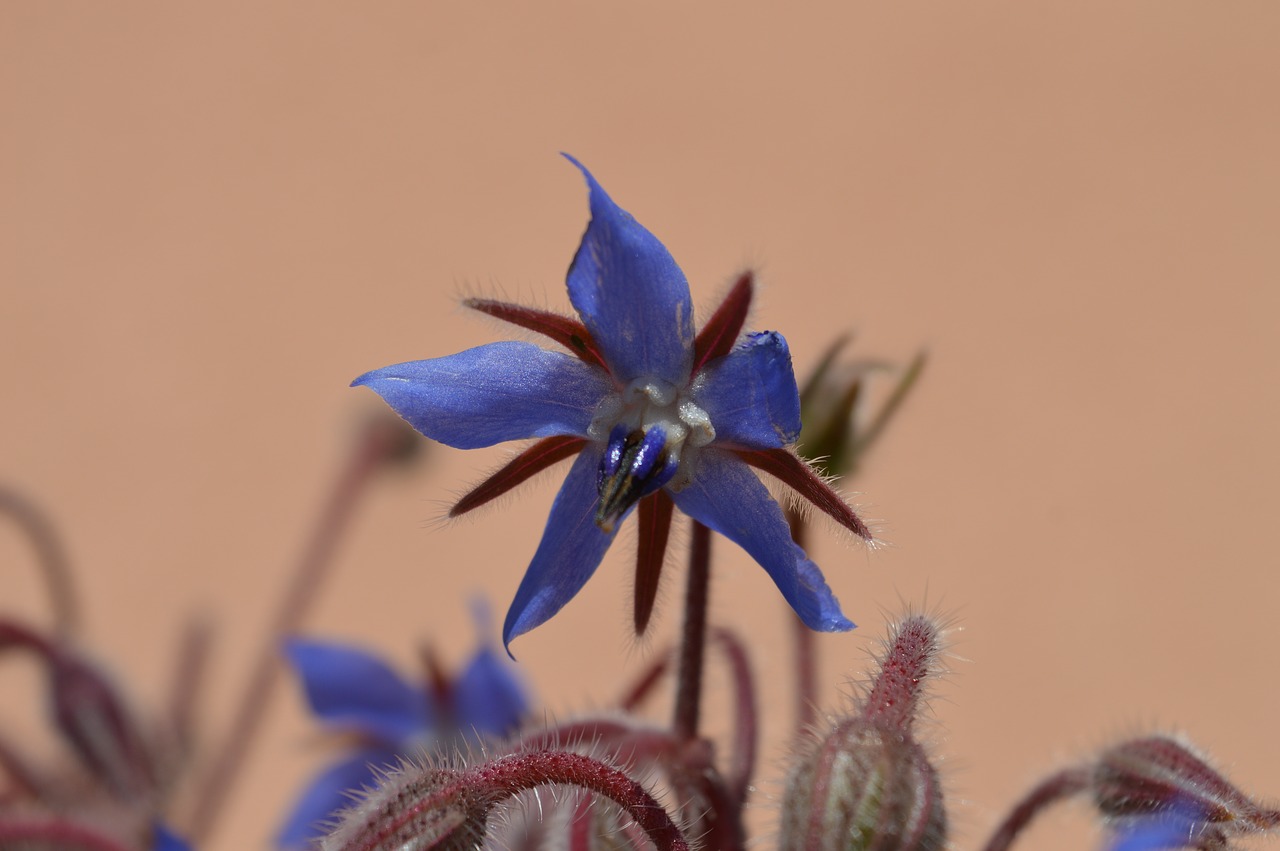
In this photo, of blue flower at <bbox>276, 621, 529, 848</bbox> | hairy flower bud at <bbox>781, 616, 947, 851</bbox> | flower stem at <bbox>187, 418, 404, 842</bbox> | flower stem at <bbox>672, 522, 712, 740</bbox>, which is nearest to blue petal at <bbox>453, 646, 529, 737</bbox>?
blue flower at <bbox>276, 621, 529, 848</bbox>

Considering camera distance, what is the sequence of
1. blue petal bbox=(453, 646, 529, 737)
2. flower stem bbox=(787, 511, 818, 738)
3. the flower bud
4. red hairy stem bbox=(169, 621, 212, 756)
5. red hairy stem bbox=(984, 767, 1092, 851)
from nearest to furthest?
the flower bud → red hairy stem bbox=(984, 767, 1092, 851) → flower stem bbox=(787, 511, 818, 738) → blue petal bbox=(453, 646, 529, 737) → red hairy stem bbox=(169, 621, 212, 756)

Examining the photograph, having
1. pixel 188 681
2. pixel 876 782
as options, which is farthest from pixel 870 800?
pixel 188 681

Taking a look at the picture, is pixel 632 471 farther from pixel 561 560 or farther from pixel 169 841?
pixel 169 841

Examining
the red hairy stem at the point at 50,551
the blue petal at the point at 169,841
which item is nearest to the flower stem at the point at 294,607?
the red hairy stem at the point at 50,551

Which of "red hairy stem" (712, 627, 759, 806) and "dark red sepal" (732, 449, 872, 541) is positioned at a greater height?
"dark red sepal" (732, 449, 872, 541)

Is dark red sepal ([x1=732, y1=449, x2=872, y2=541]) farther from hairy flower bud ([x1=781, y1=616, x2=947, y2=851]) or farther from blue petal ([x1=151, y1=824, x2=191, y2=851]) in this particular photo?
blue petal ([x1=151, y1=824, x2=191, y2=851])

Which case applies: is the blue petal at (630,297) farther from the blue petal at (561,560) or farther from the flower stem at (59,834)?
the flower stem at (59,834)

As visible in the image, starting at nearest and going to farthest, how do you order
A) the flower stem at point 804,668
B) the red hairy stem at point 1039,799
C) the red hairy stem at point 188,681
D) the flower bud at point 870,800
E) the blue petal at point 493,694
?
the flower bud at point 870,800
the red hairy stem at point 1039,799
the flower stem at point 804,668
the blue petal at point 493,694
the red hairy stem at point 188,681
